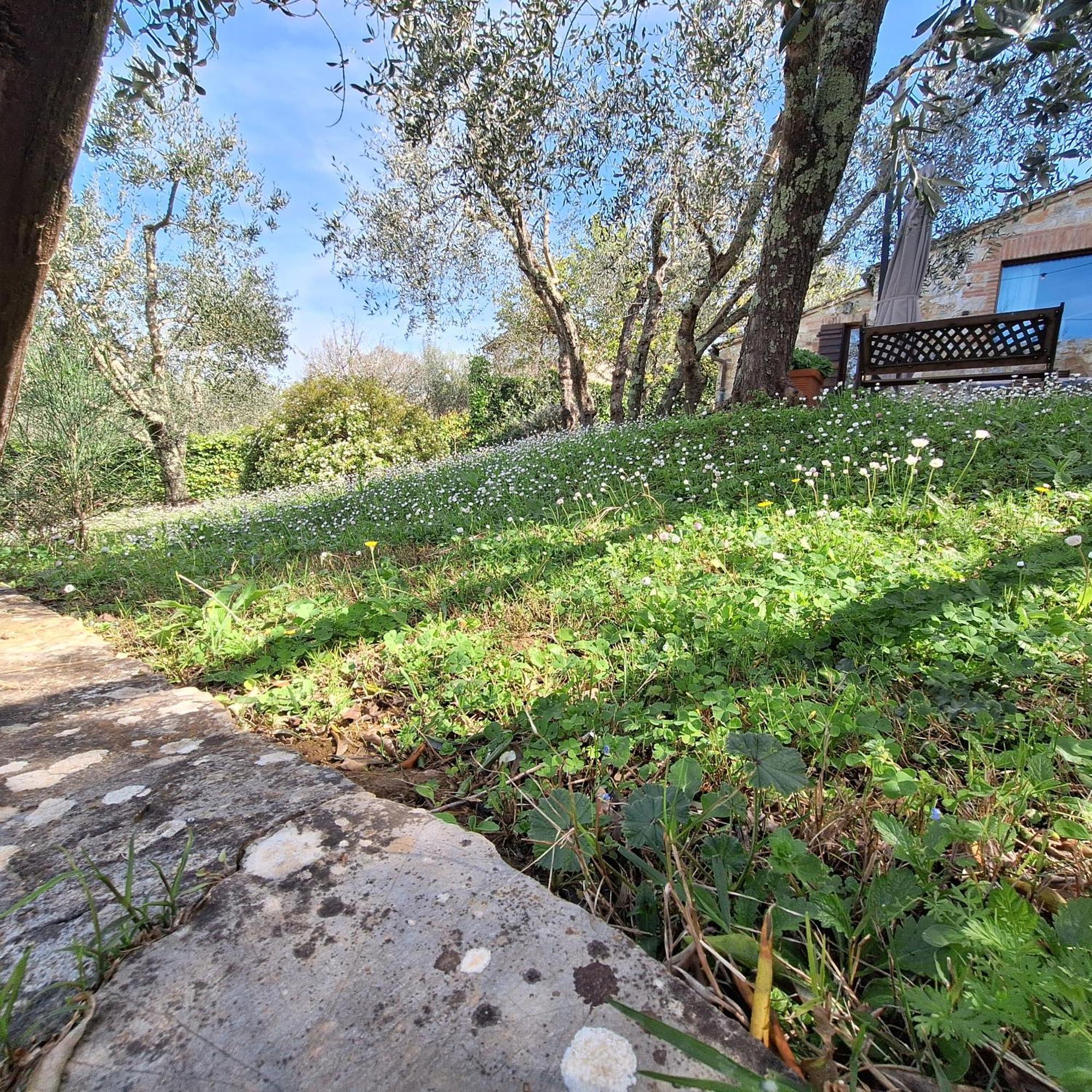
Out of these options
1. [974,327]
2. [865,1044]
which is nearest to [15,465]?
[865,1044]

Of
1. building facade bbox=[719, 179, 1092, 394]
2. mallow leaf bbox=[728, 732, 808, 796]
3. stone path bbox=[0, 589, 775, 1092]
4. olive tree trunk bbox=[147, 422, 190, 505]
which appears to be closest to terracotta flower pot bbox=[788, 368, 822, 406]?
building facade bbox=[719, 179, 1092, 394]

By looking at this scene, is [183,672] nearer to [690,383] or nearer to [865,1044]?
[865,1044]

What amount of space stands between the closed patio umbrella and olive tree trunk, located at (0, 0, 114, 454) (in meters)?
11.2

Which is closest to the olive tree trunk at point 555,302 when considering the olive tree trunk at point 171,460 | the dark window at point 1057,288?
the olive tree trunk at point 171,460

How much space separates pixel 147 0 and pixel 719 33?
702 cm

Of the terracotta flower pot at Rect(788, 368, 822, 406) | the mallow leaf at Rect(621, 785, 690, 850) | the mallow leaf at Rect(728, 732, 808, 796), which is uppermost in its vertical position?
the terracotta flower pot at Rect(788, 368, 822, 406)

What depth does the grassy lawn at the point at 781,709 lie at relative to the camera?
89cm

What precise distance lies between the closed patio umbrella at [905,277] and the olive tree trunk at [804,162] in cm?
482

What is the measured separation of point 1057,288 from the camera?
40.7 feet

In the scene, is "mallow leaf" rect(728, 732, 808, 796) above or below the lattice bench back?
below

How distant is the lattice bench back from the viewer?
23.8ft

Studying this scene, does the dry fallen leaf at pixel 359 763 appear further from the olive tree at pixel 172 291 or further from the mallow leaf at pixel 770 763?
the olive tree at pixel 172 291

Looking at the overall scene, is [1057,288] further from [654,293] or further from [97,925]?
[97,925]

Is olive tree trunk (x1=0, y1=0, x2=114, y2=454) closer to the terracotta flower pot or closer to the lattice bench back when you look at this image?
the terracotta flower pot
